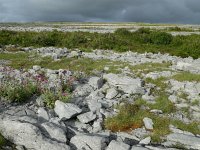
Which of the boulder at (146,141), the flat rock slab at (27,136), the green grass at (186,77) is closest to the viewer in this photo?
the flat rock slab at (27,136)

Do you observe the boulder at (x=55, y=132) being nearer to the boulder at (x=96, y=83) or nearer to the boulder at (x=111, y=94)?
the boulder at (x=111, y=94)

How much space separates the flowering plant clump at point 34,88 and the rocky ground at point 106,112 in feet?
0.48

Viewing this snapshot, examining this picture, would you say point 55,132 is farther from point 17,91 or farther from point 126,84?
point 126,84

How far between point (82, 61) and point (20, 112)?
10975mm

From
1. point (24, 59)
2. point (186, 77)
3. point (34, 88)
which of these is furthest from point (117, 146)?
point (24, 59)

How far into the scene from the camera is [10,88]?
46.4 feet

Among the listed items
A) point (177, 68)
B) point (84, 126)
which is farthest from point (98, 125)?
point (177, 68)

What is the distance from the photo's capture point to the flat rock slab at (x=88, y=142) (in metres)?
10.3

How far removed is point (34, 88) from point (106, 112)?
3.52 meters

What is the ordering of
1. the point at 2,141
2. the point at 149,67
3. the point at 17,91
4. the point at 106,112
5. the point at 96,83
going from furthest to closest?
the point at 149,67 < the point at 96,83 < the point at 17,91 < the point at 106,112 < the point at 2,141

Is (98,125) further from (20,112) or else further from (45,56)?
(45,56)

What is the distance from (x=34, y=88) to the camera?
49.1 feet

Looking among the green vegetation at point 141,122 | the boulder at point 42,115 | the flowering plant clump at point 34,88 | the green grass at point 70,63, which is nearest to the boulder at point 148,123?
the green vegetation at point 141,122

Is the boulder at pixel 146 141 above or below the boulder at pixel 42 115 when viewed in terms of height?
below
